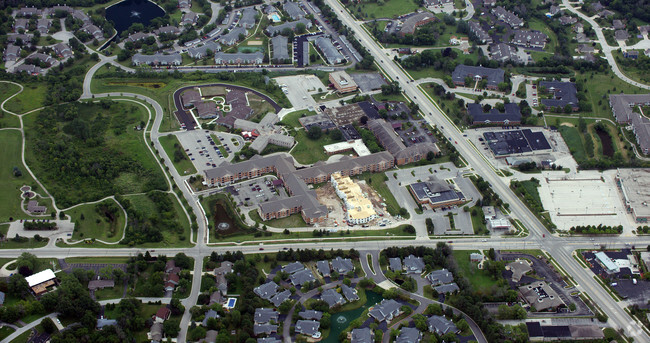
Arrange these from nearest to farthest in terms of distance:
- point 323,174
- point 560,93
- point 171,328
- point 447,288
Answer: point 171,328
point 447,288
point 323,174
point 560,93

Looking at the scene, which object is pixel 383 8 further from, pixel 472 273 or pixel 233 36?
pixel 472 273

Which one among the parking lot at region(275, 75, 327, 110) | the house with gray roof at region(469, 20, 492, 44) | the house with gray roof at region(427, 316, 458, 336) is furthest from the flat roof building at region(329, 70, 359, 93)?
the house with gray roof at region(427, 316, 458, 336)

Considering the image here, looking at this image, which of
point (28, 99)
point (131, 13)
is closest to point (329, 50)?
point (131, 13)

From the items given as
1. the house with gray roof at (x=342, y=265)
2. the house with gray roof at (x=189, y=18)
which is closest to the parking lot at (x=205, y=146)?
the house with gray roof at (x=342, y=265)

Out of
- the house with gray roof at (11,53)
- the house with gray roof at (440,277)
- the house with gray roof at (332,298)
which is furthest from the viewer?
the house with gray roof at (11,53)

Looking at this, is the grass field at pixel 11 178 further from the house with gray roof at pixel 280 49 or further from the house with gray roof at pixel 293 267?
the house with gray roof at pixel 280 49
